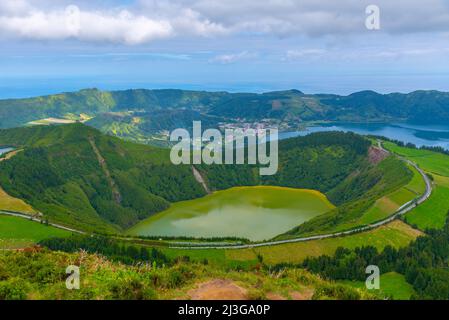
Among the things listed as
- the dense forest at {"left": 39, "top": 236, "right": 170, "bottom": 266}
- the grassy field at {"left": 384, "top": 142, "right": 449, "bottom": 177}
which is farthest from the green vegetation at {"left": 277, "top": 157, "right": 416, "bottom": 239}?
the dense forest at {"left": 39, "top": 236, "right": 170, "bottom": 266}

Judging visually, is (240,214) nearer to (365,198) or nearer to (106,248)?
(365,198)

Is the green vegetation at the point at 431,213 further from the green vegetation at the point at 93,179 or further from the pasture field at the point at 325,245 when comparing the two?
the green vegetation at the point at 93,179

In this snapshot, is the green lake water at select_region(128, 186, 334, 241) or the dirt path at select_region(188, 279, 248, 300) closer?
the dirt path at select_region(188, 279, 248, 300)

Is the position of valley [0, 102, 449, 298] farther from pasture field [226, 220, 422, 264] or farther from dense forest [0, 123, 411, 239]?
dense forest [0, 123, 411, 239]

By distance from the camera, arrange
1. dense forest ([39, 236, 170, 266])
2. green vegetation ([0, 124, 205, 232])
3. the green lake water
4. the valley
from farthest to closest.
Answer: green vegetation ([0, 124, 205, 232]) → the green lake water → the valley → dense forest ([39, 236, 170, 266])

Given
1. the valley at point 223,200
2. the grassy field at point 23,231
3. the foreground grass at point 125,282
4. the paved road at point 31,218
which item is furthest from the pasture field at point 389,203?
the foreground grass at point 125,282
